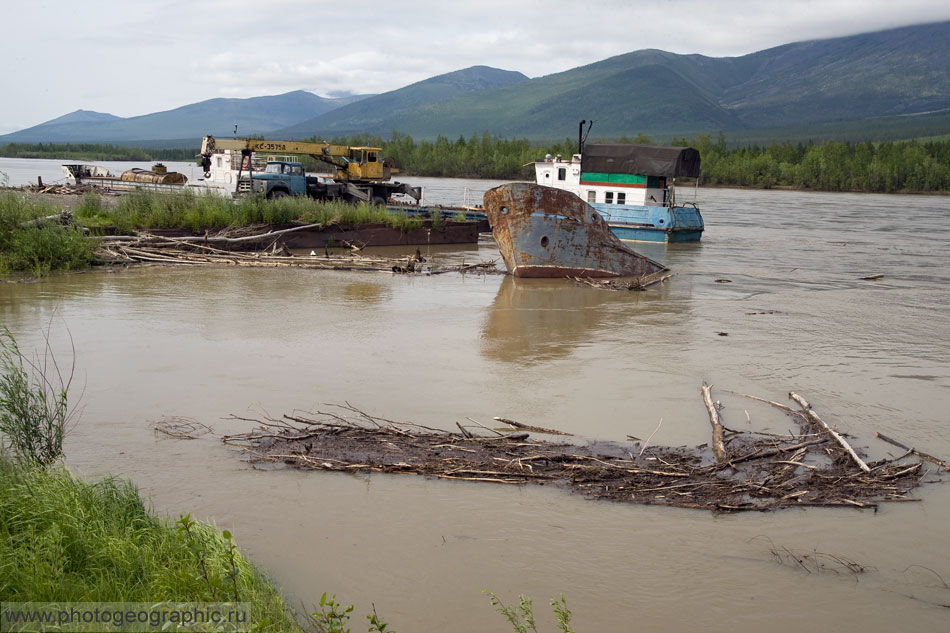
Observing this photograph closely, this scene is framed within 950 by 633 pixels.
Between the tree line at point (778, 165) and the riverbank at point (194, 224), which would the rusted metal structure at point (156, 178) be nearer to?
the riverbank at point (194, 224)

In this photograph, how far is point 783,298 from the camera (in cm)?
1772

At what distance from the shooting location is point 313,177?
2936 cm

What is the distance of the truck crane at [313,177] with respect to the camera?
27203 millimetres

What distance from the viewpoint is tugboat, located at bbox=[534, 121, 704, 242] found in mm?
28375

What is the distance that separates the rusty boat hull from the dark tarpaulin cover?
1011cm

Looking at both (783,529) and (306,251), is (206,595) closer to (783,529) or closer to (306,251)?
(783,529)

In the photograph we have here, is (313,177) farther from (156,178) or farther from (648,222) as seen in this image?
(648,222)

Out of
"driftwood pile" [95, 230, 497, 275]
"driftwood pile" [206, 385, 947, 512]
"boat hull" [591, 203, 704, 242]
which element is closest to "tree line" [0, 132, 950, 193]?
"boat hull" [591, 203, 704, 242]

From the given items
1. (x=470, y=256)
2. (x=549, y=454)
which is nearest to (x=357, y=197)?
(x=470, y=256)

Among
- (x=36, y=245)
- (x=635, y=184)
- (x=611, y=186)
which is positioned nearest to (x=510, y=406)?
(x=36, y=245)

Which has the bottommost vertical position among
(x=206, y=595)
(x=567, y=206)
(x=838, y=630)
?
(x=838, y=630)

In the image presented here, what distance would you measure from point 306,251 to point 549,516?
670 inches

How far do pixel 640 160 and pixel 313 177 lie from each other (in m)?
11.7

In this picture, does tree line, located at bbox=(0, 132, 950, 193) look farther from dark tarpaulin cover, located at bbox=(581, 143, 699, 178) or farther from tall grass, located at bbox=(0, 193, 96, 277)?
tall grass, located at bbox=(0, 193, 96, 277)
